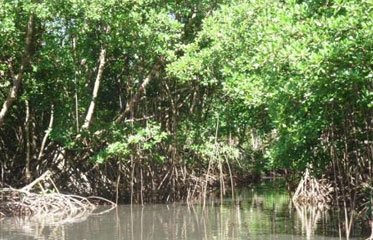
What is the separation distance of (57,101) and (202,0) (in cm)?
393

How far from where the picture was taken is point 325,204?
12953mm

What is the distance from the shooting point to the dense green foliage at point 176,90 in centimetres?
758

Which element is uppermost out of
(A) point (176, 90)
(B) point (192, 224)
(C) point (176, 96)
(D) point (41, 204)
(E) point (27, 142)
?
(A) point (176, 90)

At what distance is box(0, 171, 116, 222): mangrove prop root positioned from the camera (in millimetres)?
11547

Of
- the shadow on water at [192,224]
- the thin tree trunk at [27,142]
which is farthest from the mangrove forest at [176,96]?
the shadow on water at [192,224]

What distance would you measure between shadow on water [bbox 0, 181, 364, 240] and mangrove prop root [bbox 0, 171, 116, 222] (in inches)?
16.0

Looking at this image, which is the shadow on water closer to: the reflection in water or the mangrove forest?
the reflection in water

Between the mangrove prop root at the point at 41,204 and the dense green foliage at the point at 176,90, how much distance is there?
1034 mm

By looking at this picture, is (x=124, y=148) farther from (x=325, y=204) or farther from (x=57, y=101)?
(x=325, y=204)

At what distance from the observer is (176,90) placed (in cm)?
1484

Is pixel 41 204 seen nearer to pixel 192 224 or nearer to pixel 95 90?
pixel 95 90

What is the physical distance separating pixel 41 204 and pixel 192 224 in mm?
3206

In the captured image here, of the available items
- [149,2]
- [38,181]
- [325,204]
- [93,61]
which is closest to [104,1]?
[149,2]

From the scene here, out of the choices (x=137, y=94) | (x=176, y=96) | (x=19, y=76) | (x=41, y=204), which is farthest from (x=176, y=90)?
(x=41, y=204)
